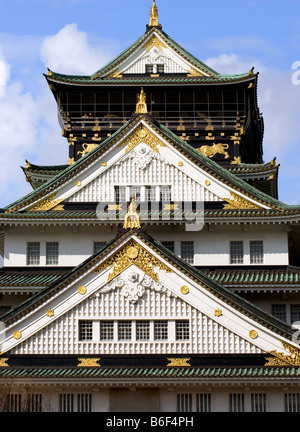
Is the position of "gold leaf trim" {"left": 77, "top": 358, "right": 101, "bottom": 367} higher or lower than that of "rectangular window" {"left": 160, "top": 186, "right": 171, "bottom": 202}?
lower

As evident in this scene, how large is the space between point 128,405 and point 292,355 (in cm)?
744

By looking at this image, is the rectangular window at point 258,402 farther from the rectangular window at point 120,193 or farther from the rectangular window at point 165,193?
the rectangular window at point 120,193

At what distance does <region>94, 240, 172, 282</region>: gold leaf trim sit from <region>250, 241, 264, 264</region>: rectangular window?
802 cm

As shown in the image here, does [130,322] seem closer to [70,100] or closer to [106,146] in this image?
[106,146]

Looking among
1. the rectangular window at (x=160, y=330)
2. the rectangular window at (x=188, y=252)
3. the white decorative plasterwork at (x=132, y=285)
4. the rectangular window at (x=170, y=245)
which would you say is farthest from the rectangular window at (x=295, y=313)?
the white decorative plasterwork at (x=132, y=285)

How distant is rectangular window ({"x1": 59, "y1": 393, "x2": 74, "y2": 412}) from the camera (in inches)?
1583

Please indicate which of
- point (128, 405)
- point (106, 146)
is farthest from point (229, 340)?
point (106, 146)

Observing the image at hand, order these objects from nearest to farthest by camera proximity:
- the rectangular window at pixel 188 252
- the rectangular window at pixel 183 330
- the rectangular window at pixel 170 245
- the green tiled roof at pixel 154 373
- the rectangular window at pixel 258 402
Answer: the green tiled roof at pixel 154 373 → the rectangular window at pixel 258 402 → the rectangular window at pixel 183 330 → the rectangular window at pixel 188 252 → the rectangular window at pixel 170 245

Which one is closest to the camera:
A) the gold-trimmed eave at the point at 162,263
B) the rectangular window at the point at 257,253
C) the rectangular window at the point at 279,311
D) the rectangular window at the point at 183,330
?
the gold-trimmed eave at the point at 162,263

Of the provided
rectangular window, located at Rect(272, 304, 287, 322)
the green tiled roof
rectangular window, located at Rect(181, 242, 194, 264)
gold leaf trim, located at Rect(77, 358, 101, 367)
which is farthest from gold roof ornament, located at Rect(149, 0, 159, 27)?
the green tiled roof

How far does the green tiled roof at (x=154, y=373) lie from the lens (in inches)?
1529

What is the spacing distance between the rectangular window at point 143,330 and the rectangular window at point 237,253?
26.8 feet

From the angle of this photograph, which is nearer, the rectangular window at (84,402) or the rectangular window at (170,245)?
the rectangular window at (84,402)

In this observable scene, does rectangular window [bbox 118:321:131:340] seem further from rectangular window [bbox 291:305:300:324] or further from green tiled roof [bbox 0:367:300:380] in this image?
rectangular window [bbox 291:305:300:324]
